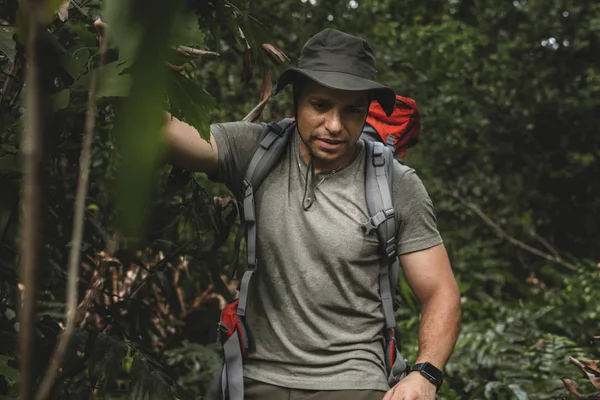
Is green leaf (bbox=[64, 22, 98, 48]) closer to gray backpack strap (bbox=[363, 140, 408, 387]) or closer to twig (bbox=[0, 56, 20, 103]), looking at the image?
twig (bbox=[0, 56, 20, 103])

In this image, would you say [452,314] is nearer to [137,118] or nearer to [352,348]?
[352,348]

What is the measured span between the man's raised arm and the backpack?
129mm

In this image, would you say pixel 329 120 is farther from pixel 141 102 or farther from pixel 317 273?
pixel 141 102

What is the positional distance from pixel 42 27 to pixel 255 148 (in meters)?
2.42

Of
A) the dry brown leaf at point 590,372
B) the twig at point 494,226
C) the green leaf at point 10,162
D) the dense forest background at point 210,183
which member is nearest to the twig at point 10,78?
the dense forest background at point 210,183

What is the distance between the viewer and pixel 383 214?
275 centimetres

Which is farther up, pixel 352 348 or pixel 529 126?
pixel 352 348

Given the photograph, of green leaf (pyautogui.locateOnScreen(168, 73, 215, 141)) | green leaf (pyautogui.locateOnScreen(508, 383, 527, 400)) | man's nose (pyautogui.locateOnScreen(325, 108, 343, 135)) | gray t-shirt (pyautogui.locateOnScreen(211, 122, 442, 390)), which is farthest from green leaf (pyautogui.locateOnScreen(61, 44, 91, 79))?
green leaf (pyautogui.locateOnScreen(508, 383, 527, 400))

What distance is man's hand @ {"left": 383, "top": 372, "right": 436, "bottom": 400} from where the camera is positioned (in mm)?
2654

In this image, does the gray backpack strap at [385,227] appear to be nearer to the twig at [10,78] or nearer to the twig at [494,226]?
the twig at [10,78]

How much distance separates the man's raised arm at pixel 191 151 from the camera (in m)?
2.55

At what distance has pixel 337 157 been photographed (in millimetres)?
2824

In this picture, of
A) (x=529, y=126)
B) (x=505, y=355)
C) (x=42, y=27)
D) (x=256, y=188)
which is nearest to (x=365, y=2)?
(x=505, y=355)

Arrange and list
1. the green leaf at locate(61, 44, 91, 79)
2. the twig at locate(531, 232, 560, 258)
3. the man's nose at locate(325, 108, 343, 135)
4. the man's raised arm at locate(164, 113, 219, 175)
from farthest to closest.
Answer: the twig at locate(531, 232, 560, 258) < the man's nose at locate(325, 108, 343, 135) < the man's raised arm at locate(164, 113, 219, 175) < the green leaf at locate(61, 44, 91, 79)
